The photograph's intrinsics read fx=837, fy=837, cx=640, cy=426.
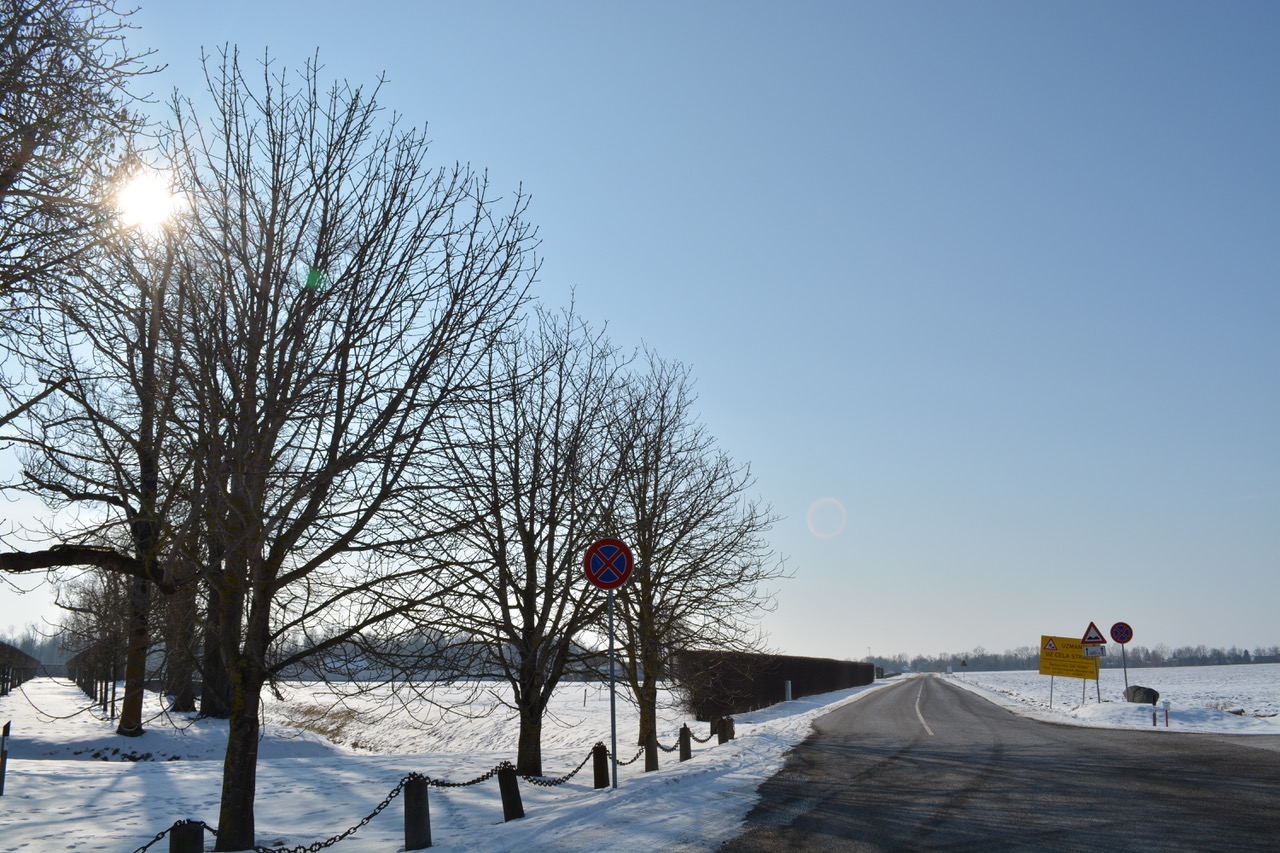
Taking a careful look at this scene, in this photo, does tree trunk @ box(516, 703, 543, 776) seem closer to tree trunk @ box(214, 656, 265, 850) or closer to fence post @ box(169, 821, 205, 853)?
tree trunk @ box(214, 656, 265, 850)

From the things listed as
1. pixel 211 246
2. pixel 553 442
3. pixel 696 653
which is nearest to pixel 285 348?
pixel 211 246

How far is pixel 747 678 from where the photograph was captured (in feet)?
72.3

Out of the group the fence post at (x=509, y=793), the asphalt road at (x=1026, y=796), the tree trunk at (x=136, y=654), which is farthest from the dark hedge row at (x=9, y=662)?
the asphalt road at (x=1026, y=796)

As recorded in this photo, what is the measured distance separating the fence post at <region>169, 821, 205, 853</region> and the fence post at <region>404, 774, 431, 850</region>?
2.05 meters

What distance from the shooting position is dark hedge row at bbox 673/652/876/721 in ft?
64.6

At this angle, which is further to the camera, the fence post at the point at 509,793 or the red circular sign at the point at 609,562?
the red circular sign at the point at 609,562

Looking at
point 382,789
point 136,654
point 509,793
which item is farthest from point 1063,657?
point 136,654

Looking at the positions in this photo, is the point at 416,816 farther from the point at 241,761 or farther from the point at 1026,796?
the point at 1026,796

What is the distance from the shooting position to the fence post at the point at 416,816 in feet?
28.5

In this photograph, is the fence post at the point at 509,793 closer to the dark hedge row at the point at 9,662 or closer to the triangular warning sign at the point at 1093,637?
the triangular warning sign at the point at 1093,637

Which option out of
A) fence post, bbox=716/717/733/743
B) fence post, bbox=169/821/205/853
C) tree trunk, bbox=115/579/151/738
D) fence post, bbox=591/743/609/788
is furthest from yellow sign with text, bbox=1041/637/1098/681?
fence post, bbox=169/821/205/853

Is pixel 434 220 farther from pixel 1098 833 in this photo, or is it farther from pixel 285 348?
pixel 1098 833

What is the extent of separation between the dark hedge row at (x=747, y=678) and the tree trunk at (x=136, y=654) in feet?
32.1

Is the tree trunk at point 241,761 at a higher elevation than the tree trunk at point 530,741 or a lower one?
higher
